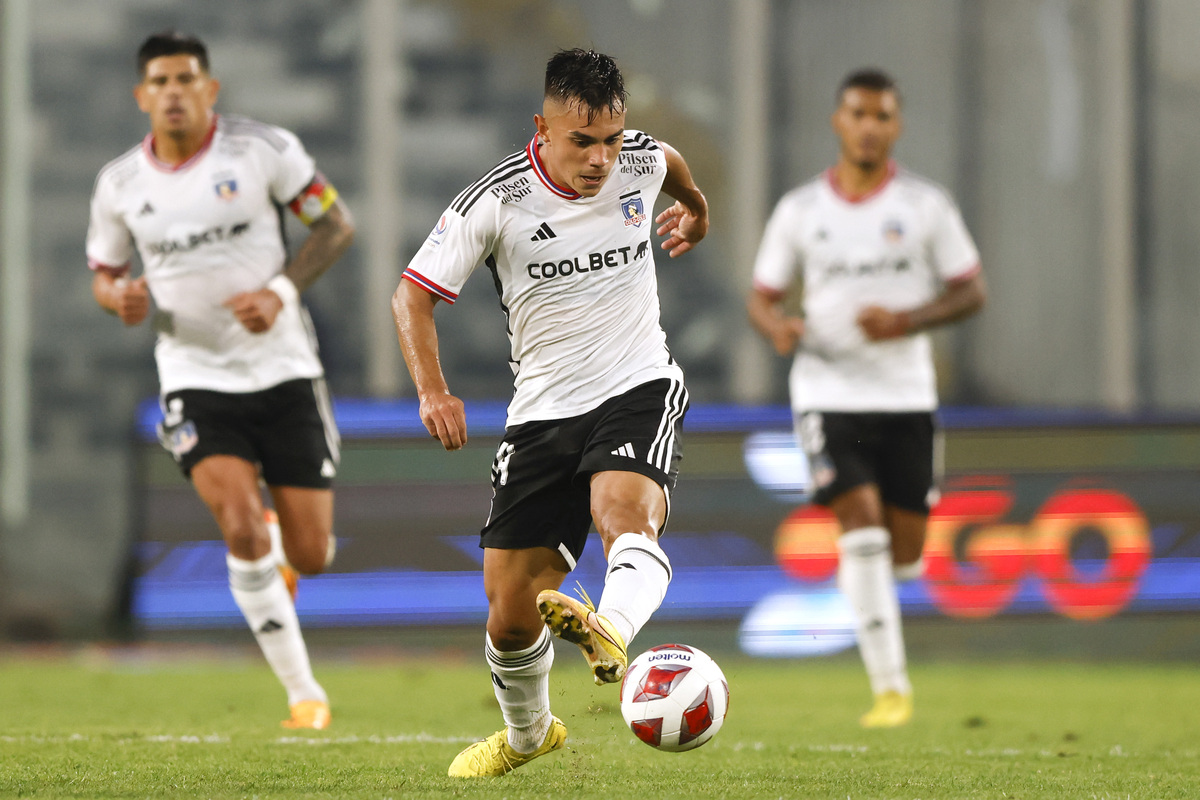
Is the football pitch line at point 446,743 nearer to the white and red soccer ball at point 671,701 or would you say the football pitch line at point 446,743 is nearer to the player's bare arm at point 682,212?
the white and red soccer ball at point 671,701

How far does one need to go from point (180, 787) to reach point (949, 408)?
7.22 metres

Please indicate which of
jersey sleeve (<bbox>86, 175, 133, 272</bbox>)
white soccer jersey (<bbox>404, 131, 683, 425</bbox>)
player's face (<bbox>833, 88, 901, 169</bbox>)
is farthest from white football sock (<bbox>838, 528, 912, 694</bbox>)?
jersey sleeve (<bbox>86, 175, 133, 272</bbox>)

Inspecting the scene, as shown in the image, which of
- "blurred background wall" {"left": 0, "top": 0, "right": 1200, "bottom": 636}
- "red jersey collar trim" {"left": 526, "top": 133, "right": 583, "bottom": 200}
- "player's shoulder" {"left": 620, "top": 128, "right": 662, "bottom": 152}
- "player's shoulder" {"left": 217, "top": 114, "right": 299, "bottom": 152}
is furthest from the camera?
"blurred background wall" {"left": 0, "top": 0, "right": 1200, "bottom": 636}

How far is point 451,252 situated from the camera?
Result: 427 centimetres

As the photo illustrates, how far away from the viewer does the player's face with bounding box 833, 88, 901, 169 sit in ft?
22.5

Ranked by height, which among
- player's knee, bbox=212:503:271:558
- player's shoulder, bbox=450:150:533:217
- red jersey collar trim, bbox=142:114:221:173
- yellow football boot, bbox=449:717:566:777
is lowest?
yellow football boot, bbox=449:717:566:777

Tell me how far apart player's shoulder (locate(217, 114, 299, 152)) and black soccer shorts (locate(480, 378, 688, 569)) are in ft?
7.14

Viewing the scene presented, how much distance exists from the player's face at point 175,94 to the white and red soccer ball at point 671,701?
10.2 feet

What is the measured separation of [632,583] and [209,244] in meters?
2.72

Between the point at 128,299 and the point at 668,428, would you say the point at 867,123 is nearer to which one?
the point at 668,428

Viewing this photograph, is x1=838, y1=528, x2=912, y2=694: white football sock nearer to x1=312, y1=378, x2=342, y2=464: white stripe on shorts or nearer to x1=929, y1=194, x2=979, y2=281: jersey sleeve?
x1=929, y1=194, x2=979, y2=281: jersey sleeve

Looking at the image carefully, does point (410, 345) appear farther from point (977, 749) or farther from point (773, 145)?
point (773, 145)

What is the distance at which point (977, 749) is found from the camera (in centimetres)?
536

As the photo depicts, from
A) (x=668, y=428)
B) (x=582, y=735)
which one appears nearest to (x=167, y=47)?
(x=668, y=428)
